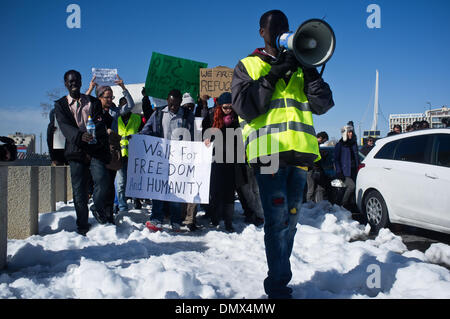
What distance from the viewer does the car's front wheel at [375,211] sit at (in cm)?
660

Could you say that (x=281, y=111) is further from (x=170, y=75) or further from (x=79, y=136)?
(x=170, y=75)

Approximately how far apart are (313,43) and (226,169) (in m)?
3.85

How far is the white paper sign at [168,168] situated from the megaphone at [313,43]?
367 cm

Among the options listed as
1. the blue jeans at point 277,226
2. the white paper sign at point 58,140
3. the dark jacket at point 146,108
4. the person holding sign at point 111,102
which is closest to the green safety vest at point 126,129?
the person holding sign at point 111,102

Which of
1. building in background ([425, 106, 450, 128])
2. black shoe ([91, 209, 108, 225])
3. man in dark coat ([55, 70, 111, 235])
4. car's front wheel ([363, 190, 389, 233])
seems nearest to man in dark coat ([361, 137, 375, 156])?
building in background ([425, 106, 450, 128])

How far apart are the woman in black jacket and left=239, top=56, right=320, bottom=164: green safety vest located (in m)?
3.21

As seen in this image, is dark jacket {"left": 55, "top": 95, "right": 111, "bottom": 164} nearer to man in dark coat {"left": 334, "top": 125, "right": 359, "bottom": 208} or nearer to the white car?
the white car

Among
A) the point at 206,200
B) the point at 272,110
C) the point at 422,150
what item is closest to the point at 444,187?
the point at 422,150

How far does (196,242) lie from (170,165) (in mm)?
1431

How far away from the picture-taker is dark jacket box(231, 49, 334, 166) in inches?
110

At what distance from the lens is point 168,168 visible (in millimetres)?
6344

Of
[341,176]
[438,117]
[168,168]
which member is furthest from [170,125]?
[438,117]

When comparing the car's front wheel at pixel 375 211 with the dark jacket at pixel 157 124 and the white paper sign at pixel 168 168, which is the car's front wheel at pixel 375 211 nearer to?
the white paper sign at pixel 168 168
